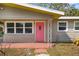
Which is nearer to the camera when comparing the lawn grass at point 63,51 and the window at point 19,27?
the lawn grass at point 63,51

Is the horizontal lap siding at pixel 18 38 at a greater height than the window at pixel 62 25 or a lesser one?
lesser

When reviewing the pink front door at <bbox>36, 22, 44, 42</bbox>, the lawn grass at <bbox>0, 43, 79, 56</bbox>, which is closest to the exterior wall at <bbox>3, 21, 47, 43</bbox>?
the pink front door at <bbox>36, 22, 44, 42</bbox>

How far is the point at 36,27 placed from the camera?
12.0m

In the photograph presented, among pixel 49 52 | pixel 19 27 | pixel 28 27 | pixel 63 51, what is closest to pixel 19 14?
pixel 19 27

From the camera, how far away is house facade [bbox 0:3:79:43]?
11.4 metres

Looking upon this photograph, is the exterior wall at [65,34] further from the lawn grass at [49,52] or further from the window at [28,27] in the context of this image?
the lawn grass at [49,52]

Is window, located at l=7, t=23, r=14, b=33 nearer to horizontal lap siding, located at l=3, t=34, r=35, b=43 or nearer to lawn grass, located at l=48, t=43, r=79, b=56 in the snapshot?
horizontal lap siding, located at l=3, t=34, r=35, b=43

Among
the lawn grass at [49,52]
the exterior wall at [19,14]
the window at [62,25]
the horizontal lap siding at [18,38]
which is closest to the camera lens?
the lawn grass at [49,52]

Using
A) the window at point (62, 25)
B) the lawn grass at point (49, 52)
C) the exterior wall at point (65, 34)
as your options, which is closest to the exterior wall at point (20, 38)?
the exterior wall at point (65, 34)

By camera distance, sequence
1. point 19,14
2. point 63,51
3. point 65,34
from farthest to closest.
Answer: point 65,34 → point 19,14 → point 63,51

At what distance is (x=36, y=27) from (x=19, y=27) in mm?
958

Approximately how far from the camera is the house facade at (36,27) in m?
11.4

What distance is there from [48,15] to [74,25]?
1.77 m

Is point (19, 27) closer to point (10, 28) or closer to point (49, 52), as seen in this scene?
point (10, 28)
